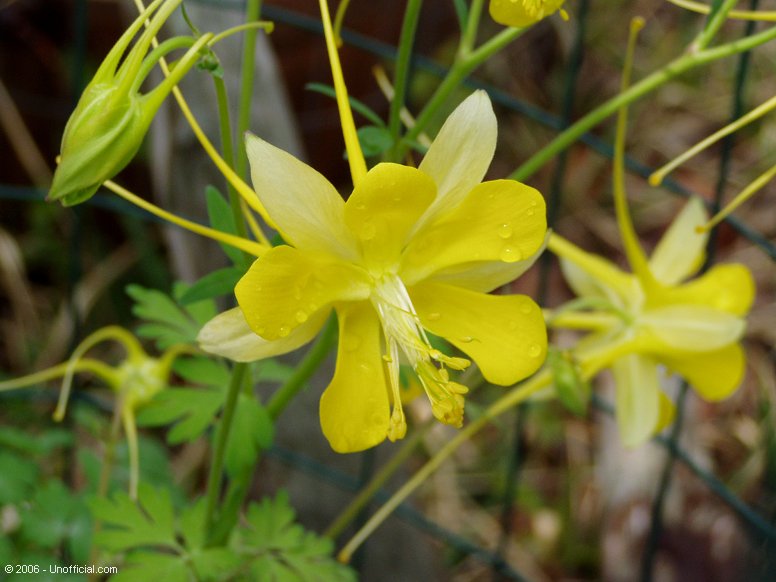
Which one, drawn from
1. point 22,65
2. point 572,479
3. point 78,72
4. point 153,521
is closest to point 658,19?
point 572,479

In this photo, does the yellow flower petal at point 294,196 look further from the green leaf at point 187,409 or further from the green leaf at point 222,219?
the green leaf at point 187,409

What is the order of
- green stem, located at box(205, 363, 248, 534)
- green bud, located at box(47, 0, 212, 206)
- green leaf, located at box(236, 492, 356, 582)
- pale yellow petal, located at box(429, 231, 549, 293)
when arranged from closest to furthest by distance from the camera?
green bud, located at box(47, 0, 212, 206) < pale yellow petal, located at box(429, 231, 549, 293) < green stem, located at box(205, 363, 248, 534) < green leaf, located at box(236, 492, 356, 582)

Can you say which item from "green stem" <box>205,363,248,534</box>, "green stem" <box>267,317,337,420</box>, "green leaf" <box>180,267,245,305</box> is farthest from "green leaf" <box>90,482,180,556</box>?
"green leaf" <box>180,267,245,305</box>

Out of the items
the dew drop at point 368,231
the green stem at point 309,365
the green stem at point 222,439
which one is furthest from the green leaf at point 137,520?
the dew drop at point 368,231

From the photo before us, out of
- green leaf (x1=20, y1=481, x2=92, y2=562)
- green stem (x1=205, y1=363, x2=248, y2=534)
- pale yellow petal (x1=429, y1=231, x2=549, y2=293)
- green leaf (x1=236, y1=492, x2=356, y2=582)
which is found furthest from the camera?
green leaf (x1=20, y1=481, x2=92, y2=562)

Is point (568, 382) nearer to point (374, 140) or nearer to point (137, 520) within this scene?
point (374, 140)

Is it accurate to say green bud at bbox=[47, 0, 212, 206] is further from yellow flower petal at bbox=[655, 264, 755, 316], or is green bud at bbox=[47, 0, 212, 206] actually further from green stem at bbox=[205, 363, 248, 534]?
yellow flower petal at bbox=[655, 264, 755, 316]
